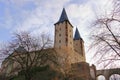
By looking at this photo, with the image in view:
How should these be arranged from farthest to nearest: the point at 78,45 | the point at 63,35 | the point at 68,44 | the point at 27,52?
the point at 78,45
the point at 63,35
the point at 68,44
the point at 27,52

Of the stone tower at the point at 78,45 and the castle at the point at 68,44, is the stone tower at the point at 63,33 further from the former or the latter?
the stone tower at the point at 78,45

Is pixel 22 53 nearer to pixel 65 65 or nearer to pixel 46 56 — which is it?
pixel 46 56

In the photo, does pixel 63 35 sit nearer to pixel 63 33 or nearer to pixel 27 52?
pixel 63 33

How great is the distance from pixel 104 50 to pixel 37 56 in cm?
1571

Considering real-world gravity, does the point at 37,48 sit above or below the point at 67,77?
above

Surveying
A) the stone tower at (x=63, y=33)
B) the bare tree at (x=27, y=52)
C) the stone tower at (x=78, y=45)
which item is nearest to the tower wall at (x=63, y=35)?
the stone tower at (x=63, y=33)

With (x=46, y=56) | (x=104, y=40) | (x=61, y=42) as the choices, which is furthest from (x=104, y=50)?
(x=61, y=42)

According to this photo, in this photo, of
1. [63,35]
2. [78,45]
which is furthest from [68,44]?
[78,45]

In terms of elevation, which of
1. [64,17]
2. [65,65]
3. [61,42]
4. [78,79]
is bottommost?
[78,79]

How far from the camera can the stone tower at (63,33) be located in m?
65.1

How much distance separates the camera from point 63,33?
6719cm

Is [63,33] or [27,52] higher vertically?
[63,33]

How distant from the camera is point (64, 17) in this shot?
7206 centimetres

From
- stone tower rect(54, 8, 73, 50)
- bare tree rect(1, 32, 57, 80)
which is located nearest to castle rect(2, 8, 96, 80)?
stone tower rect(54, 8, 73, 50)
